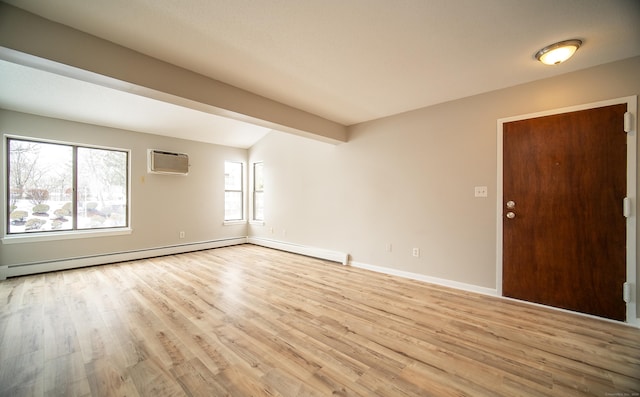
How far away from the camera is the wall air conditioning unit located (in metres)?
4.83

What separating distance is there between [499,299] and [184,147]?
6111mm

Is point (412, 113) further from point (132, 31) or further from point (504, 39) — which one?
point (132, 31)

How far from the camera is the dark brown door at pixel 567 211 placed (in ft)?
7.76

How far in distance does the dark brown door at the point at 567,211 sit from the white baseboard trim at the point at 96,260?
5657 mm

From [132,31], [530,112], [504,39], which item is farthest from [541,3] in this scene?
[132,31]

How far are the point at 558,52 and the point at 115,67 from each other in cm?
387

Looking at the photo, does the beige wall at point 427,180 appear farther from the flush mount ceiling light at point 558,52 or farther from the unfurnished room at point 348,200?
the flush mount ceiling light at point 558,52

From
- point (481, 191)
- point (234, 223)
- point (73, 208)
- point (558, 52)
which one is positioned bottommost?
point (234, 223)

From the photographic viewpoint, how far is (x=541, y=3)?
1677 millimetres

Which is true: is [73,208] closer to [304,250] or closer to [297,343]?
[304,250]

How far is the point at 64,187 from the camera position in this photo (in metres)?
4.16

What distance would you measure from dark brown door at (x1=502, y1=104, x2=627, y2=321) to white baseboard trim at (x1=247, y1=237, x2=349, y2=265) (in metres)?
2.44

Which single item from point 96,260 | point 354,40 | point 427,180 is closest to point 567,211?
point 427,180

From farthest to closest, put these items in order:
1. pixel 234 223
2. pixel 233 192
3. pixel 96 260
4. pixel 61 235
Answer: pixel 233 192 < pixel 234 223 < pixel 96 260 < pixel 61 235
